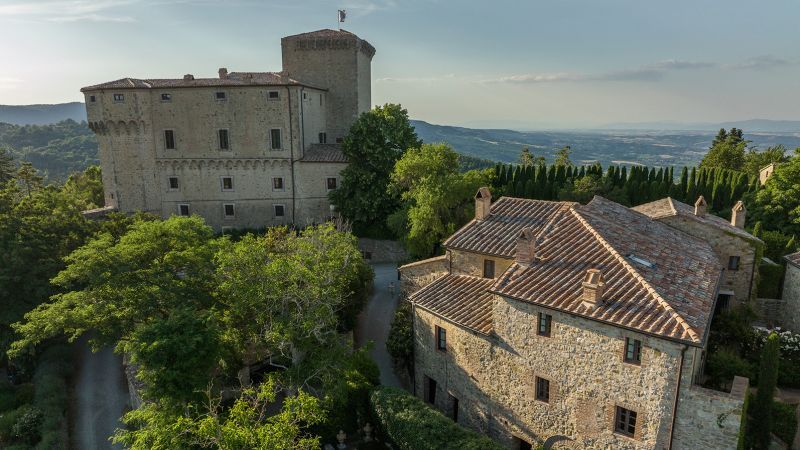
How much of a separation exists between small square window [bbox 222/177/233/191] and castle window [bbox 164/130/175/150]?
5679mm

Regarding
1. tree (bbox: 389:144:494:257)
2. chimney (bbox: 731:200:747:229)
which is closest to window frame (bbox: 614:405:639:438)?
tree (bbox: 389:144:494:257)

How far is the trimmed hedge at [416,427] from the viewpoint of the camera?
60.2 feet

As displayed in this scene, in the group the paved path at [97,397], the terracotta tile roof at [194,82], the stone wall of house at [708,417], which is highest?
the terracotta tile roof at [194,82]

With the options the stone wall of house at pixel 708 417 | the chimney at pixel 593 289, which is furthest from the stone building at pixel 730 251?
the chimney at pixel 593 289

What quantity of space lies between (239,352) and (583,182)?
A: 108ft

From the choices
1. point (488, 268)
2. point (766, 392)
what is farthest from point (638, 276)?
point (488, 268)

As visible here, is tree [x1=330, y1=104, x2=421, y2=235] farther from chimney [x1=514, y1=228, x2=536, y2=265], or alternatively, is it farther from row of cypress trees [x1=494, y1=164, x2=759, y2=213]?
chimney [x1=514, y1=228, x2=536, y2=265]

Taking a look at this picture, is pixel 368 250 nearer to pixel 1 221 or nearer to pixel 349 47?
pixel 349 47

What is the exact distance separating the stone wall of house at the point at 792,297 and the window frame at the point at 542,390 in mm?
16688

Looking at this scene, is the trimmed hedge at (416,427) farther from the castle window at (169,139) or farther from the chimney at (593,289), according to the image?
the castle window at (169,139)

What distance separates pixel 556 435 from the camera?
18.8 m

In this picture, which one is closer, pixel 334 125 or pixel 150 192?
pixel 150 192

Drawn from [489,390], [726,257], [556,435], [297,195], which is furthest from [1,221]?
[726,257]

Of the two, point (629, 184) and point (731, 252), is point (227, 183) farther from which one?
point (731, 252)
